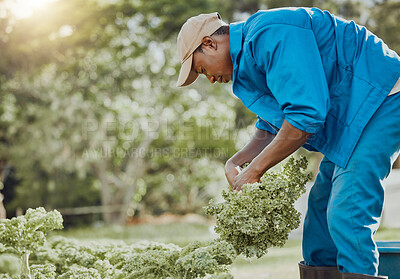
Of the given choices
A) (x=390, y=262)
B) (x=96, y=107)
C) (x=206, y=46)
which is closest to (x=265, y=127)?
(x=206, y=46)

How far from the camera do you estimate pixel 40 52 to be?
1454 cm

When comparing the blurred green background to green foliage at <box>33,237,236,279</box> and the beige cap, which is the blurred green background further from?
the beige cap

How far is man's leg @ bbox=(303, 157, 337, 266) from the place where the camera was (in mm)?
2676

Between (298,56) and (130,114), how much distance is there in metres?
15.3

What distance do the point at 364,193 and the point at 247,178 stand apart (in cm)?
60

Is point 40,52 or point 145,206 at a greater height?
point 40,52

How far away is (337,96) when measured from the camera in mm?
2406

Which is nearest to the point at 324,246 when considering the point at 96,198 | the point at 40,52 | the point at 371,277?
the point at 371,277

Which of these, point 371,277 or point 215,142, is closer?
point 371,277

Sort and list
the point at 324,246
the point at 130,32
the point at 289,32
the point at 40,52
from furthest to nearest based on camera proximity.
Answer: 1. the point at 130,32
2. the point at 40,52
3. the point at 324,246
4. the point at 289,32

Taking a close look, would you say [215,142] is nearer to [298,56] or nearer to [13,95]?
[13,95]

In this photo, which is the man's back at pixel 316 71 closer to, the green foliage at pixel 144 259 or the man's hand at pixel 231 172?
the man's hand at pixel 231 172

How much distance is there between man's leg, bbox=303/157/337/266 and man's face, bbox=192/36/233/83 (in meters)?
0.79

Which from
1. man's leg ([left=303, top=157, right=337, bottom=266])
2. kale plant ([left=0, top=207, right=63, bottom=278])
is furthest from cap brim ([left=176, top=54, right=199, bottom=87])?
kale plant ([left=0, top=207, right=63, bottom=278])
